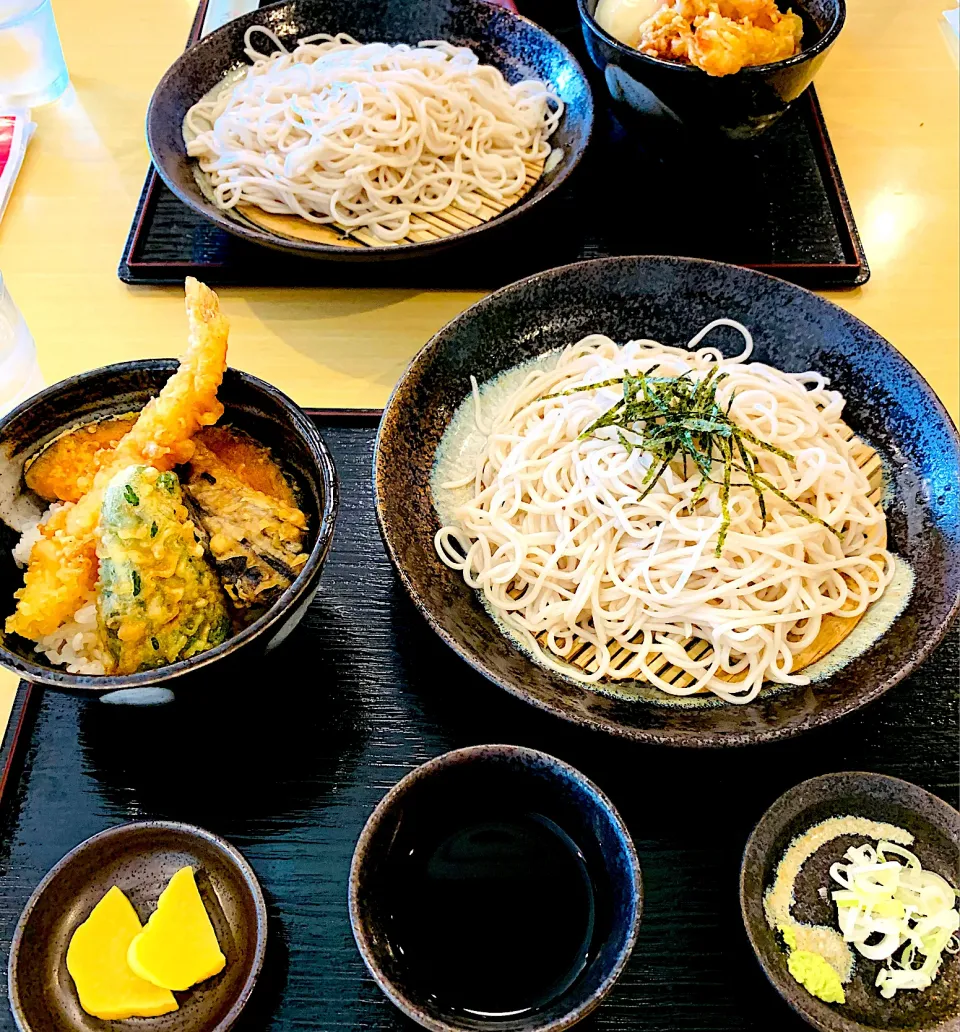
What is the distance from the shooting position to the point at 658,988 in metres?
1.20

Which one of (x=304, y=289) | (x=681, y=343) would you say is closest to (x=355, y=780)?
(x=681, y=343)

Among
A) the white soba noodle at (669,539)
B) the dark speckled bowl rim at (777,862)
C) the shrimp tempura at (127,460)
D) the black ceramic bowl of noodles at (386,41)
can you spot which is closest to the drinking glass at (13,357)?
the black ceramic bowl of noodles at (386,41)

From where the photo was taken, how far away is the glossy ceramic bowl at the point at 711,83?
180 cm

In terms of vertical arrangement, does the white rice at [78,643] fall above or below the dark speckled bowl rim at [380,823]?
above

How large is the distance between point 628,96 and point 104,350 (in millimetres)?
1318

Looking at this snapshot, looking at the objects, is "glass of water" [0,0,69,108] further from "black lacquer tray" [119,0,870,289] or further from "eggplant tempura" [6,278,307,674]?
"eggplant tempura" [6,278,307,674]

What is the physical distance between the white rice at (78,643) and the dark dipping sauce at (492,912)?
56cm

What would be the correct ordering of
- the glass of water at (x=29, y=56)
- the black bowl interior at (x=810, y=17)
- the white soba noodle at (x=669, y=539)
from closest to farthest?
1. the white soba noodle at (x=669, y=539)
2. the black bowl interior at (x=810, y=17)
3. the glass of water at (x=29, y=56)

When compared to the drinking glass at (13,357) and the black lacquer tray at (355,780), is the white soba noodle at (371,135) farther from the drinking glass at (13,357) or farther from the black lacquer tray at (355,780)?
the black lacquer tray at (355,780)

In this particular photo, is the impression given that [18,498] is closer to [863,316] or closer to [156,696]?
[156,696]

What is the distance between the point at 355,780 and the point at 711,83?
60.5 inches

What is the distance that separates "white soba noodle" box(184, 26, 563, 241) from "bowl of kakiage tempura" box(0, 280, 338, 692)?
0.75 metres

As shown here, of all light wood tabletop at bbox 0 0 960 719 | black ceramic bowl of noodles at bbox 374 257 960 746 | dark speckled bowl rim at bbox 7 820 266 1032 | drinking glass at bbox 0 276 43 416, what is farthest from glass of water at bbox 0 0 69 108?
dark speckled bowl rim at bbox 7 820 266 1032

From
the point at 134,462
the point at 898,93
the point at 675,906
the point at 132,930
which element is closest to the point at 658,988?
the point at 675,906
